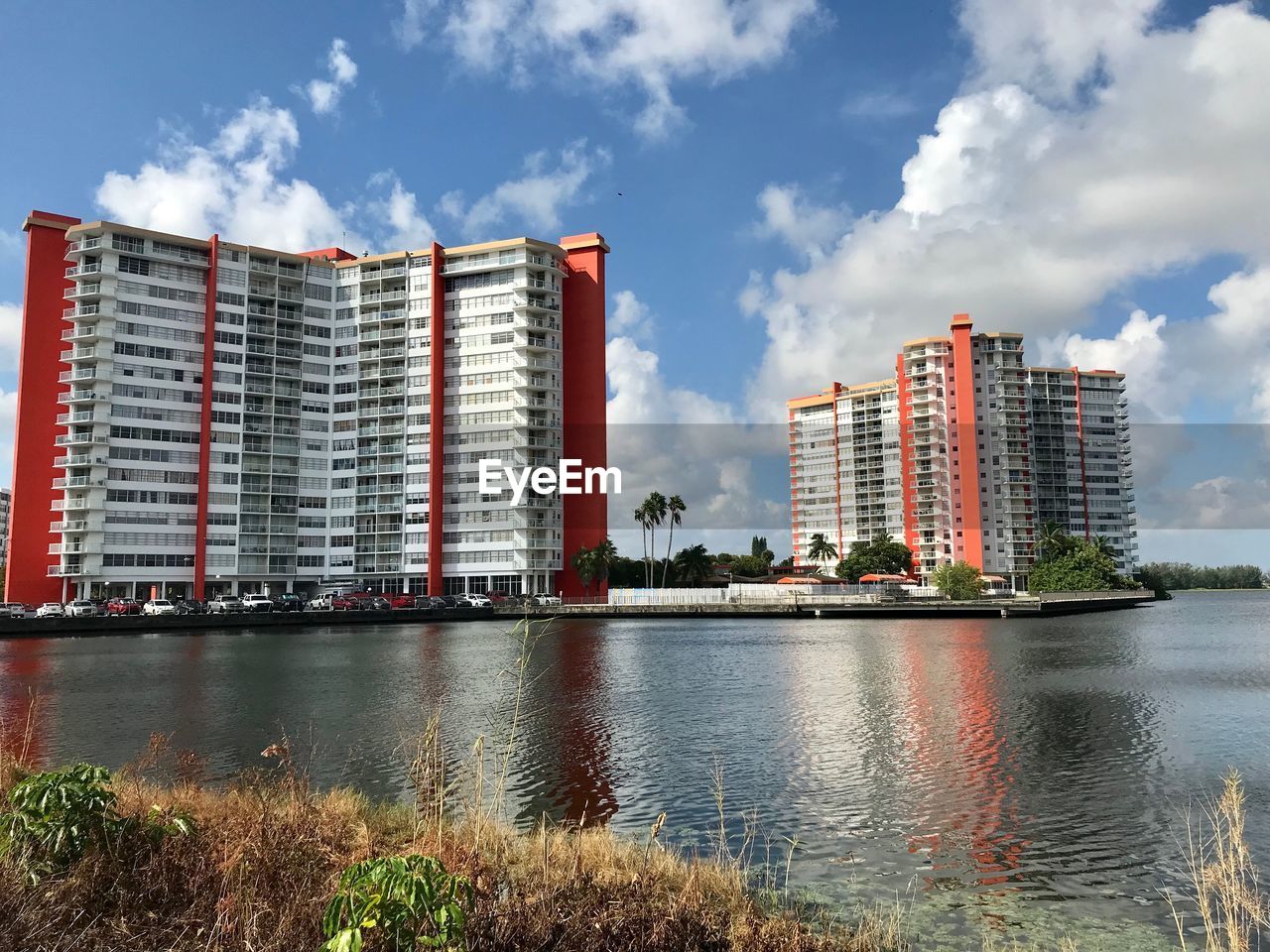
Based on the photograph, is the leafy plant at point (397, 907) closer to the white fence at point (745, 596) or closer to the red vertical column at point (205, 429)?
the white fence at point (745, 596)

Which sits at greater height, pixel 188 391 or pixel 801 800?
pixel 188 391

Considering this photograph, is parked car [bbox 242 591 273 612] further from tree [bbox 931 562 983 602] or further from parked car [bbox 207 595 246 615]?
tree [bbox 931 562 983 602]

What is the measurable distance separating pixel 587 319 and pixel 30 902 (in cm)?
12828

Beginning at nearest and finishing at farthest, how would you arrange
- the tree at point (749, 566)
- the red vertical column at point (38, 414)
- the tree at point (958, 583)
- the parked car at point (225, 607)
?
1. the parked car at point (225, 607)
2. the red vertical column at point (38, 414)
3. the tree at point (958, 583)
4. the tree at point (749, 566)

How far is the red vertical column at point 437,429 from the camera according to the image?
407 ft

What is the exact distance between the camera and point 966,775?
2052 centimetres

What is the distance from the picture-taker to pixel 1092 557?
141 meters

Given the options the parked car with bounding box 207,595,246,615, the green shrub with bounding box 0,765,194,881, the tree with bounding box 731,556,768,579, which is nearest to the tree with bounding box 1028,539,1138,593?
the tree with bounding box 731,556,768,579

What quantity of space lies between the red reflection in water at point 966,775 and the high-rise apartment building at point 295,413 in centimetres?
9251

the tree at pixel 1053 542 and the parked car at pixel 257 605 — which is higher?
the tree at pixel 1053 542

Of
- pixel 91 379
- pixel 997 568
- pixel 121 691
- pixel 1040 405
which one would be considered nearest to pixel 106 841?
pixel 121 691

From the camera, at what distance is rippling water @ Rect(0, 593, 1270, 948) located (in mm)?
13852

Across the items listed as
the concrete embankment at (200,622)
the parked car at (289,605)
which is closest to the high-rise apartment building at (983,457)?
the concrete embankment at (200,622)

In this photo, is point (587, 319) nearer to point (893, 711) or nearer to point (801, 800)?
point (893, 711)
